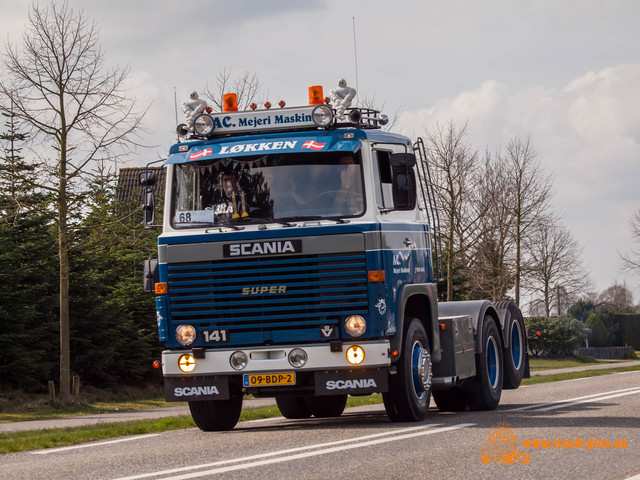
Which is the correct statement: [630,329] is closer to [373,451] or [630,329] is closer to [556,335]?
[556,335]

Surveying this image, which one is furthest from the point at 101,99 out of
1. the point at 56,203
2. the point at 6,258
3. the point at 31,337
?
the point at 31,337

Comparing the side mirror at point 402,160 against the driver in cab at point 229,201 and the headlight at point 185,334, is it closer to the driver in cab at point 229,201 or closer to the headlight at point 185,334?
the driver in cab at point 229,201

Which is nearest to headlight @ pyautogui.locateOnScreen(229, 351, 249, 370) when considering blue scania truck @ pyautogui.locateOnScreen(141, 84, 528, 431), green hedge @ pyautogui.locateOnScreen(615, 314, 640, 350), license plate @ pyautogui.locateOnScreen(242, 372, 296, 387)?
blue scania truck @ pyautogui.locateOnScreen(141, 84, 528, 431)

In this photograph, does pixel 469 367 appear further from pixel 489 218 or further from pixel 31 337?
pixel 489 218

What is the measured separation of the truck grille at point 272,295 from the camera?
10305 millimetres

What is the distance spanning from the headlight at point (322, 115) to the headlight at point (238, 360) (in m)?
2.65

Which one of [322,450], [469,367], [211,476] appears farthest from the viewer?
[469,367]

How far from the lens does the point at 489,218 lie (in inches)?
1339

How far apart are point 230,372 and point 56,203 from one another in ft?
42.6

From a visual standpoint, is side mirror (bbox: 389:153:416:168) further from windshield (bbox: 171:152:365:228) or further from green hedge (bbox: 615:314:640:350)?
green hedge (bbox: 615:314:640:350)

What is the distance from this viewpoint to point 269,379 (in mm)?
10430

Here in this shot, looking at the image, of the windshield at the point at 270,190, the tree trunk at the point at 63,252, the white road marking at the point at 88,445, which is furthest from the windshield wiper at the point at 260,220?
the tree trunk at the point at 63,252

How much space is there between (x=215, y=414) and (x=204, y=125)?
331 centimetres

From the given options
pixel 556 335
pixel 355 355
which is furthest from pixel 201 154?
pixel 556 335
